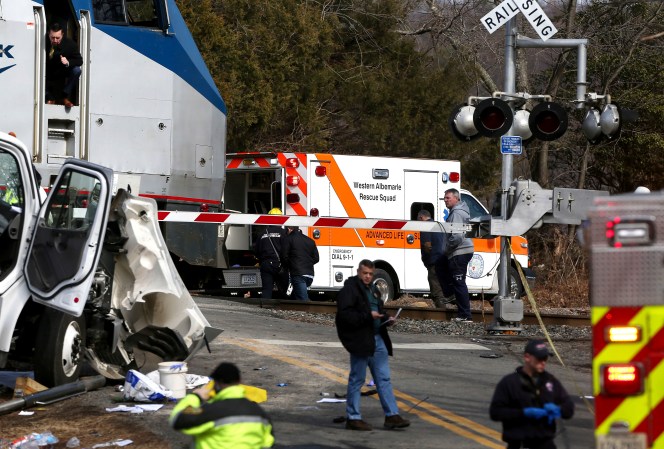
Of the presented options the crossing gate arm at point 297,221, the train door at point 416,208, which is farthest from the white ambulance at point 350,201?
the crossing gate arm at point 297,221

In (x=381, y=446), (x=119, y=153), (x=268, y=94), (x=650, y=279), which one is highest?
(x=268, y=94)

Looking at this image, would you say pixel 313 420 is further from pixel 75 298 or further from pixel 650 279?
pixel 650 279

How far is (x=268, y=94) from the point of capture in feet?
108

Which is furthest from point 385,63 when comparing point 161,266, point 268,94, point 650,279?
point 650,279

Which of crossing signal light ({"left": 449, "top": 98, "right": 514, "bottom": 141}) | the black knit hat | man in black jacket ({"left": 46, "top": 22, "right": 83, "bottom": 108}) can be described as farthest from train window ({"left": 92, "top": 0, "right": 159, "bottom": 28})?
the black knit hat

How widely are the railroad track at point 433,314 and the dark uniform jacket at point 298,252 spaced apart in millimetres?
685

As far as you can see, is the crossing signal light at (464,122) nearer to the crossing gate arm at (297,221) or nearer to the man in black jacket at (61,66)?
the crossing gate arm at (297,221)

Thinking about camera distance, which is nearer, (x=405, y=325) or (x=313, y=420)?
(x=313, y=420)

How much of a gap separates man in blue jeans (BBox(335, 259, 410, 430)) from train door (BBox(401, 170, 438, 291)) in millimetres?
12481

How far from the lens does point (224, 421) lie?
266 inches

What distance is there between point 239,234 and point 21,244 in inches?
428

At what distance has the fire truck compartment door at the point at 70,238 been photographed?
1114 cm

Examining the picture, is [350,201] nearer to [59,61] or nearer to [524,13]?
[524,13]

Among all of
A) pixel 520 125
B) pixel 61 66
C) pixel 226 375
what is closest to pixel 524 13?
pixel 520 125
